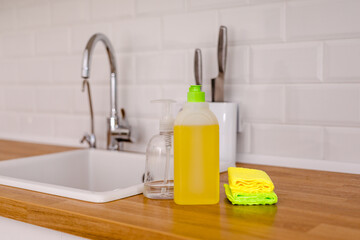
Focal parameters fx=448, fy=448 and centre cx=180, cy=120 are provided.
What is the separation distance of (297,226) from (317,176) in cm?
44

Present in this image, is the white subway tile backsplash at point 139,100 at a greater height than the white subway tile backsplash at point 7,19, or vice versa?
the white subway tile backsplash at point 7,19

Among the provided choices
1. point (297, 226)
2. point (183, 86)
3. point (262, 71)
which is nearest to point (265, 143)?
point (262, 71)

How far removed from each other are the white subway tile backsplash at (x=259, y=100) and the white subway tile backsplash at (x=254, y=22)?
138 mm

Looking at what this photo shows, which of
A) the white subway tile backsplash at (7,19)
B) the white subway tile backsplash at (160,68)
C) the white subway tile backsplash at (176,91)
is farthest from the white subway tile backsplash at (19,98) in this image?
the white subway tile backsplash at (176,91)

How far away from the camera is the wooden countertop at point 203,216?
0.70 metres

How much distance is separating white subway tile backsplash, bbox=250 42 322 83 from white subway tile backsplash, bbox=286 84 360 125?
0.03 m

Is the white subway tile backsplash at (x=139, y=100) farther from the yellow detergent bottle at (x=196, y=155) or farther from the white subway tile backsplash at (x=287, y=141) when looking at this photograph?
the yellow detergent bottle at (x=196, y=155)

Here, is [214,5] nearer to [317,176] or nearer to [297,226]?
[317,176]

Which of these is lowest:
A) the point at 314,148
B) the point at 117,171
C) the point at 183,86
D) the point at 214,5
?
the point at 117,171

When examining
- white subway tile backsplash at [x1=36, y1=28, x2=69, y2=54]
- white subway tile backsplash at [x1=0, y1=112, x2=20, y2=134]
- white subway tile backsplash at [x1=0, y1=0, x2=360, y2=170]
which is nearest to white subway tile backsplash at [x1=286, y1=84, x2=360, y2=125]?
white subway tile backsplash at [x1=0, y1=0, x2=360, y2=170]

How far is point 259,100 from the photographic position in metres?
1.29

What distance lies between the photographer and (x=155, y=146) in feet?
3.20

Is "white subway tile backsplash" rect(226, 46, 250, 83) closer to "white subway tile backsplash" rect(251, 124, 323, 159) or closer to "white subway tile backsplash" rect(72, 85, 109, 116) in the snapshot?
"white subway tile backsplash" rect(251, 124, 323, 159)

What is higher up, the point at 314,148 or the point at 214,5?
the point at 214,5
